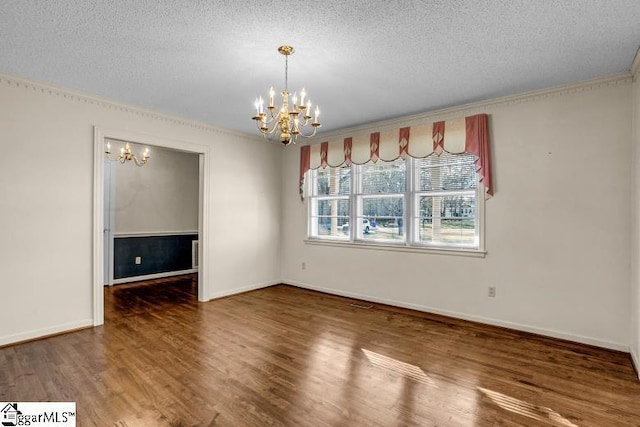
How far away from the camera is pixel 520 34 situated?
96.4 inches

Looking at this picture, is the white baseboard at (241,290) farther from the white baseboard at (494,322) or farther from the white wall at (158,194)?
the white wall at (158,194)

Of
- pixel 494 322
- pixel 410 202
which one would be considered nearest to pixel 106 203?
pixel 410 202

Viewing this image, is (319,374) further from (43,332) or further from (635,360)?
(43,332)

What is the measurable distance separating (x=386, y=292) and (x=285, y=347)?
1966 mm

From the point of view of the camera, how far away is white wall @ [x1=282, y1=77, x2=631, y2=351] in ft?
10.5

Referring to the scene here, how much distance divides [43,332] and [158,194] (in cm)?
355

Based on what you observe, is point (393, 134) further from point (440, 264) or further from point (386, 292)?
point (386, 292)

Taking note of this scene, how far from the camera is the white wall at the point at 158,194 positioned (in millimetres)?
6188

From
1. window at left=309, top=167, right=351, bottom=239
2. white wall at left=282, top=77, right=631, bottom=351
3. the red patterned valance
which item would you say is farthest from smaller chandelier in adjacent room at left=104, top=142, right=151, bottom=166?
white wall at left=282, top=77, right=631, bottom=351

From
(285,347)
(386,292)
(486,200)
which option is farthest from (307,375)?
(486,200)

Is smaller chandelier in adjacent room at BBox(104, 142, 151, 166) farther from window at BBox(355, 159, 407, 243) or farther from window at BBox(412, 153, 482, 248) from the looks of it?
window at BBox(412, 153, 482, 248)

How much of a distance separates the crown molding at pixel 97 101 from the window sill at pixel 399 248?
7.39 feet

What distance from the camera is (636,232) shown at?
2.95 m

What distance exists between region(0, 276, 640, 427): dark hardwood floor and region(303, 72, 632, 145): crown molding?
2473mm
